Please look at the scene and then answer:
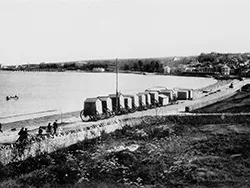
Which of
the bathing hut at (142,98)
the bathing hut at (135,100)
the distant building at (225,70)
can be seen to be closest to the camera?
the bathing hut at (135,100)

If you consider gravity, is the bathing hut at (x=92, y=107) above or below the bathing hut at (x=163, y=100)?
above

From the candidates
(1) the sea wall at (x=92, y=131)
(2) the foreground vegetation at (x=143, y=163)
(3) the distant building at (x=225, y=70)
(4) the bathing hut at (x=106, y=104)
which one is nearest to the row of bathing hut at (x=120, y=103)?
(4) the bathing hut at (x=106, y=104)

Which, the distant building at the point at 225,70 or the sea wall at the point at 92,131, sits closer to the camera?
the sea wall at the point at 92,131

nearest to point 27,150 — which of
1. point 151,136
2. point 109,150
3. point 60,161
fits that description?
point 60,161

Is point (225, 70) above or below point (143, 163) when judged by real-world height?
below

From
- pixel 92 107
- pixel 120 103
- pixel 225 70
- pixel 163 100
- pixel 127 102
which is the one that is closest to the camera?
pixel 92 107

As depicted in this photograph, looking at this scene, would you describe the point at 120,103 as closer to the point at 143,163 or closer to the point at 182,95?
the point at 143,163

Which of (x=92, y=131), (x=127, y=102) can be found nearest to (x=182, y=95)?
(x=127, y=102)

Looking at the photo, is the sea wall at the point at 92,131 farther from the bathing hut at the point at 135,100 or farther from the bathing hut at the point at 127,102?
the bathing hut at the point at 135,100
